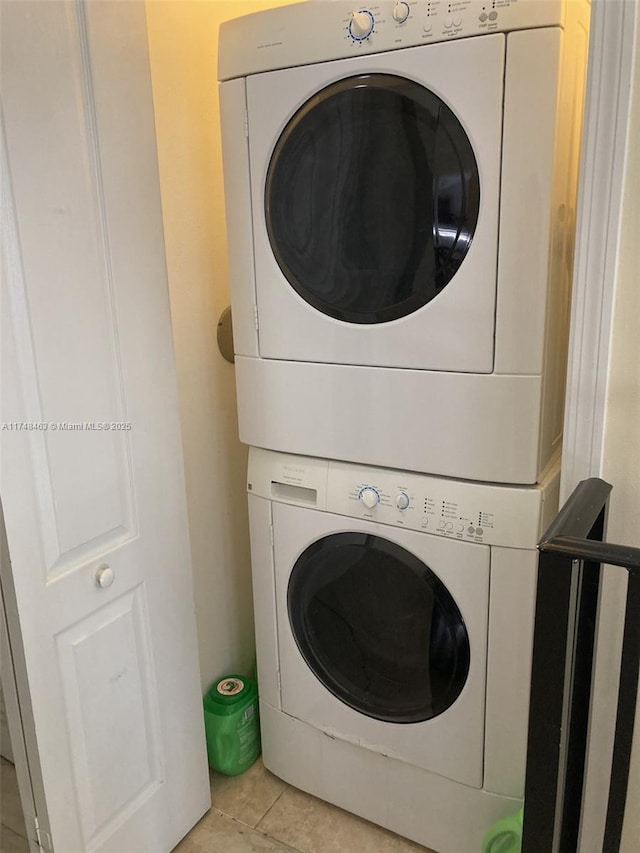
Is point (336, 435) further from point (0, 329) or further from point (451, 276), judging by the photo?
point (0, 329)

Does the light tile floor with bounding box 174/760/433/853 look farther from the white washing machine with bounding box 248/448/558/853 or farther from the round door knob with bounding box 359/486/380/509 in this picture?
the round door knob with bounding box 359/486/380/509

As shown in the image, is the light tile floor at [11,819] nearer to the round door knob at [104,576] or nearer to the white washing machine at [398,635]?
the white washing machine at [398,635]

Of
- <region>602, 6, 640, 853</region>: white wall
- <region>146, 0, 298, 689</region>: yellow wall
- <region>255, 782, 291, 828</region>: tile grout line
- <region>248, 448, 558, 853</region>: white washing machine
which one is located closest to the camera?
Answer: <region>602, 6, 640, 853</region>: white wall

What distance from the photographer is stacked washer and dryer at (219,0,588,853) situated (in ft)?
3.80

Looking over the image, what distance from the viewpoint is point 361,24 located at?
1.21m

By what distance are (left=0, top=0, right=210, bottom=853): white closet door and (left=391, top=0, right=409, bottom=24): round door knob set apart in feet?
1.57

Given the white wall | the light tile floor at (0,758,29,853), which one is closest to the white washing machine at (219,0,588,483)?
the white wall

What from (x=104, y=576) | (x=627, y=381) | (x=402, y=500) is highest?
(x=627, y=381)

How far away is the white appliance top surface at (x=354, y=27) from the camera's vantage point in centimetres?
109

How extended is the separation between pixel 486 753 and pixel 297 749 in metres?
0.51

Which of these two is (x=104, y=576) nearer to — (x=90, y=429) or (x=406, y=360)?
(x=90, y=429)

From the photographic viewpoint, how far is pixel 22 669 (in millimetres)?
1201

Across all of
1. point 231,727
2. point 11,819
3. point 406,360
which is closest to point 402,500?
point 406,360

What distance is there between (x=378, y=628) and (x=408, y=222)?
2.85 feet
